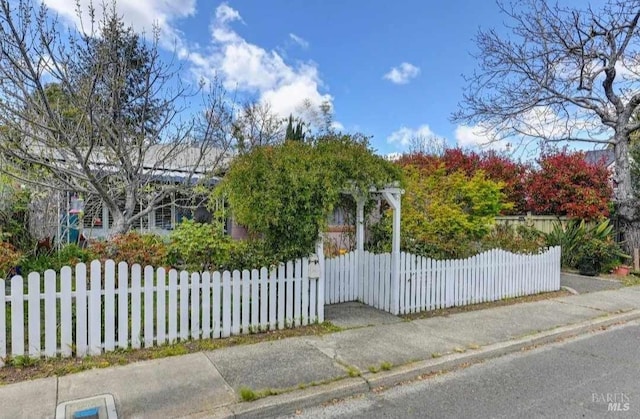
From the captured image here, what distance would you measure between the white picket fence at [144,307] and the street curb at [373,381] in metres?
1.70

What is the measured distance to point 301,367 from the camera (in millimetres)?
3998

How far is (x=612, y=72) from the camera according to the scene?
424 inches

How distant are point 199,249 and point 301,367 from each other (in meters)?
2.03

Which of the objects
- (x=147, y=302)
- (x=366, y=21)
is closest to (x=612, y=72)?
(x=366, y=21)

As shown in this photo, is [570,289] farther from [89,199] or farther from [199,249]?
[89,199]

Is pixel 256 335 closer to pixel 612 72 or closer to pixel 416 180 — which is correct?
pixel 416 180

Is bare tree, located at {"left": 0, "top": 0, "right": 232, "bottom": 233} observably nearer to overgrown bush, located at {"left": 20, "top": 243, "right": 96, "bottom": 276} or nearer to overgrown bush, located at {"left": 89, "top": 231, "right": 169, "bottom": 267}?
overgrown bush, located at {"left": 89, "top": 231, "right": 169, "bottom": 267}

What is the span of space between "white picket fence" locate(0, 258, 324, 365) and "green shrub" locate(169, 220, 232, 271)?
0.98ft

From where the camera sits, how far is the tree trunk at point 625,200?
1098cm

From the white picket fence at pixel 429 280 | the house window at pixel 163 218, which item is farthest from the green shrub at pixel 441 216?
the house window at pixel 163 218

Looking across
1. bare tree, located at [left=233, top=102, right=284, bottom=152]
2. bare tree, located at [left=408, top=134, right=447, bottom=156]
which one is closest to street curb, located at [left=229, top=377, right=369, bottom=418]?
bare tree, located at [left=233, top=102, right=284, bottom=152]

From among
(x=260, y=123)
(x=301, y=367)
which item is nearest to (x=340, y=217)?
(x=301, y=367)

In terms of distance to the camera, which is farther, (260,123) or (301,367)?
(260,123)

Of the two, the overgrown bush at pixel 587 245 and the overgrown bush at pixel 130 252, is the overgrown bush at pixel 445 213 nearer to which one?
the overgrown bush at pixel 587 245
